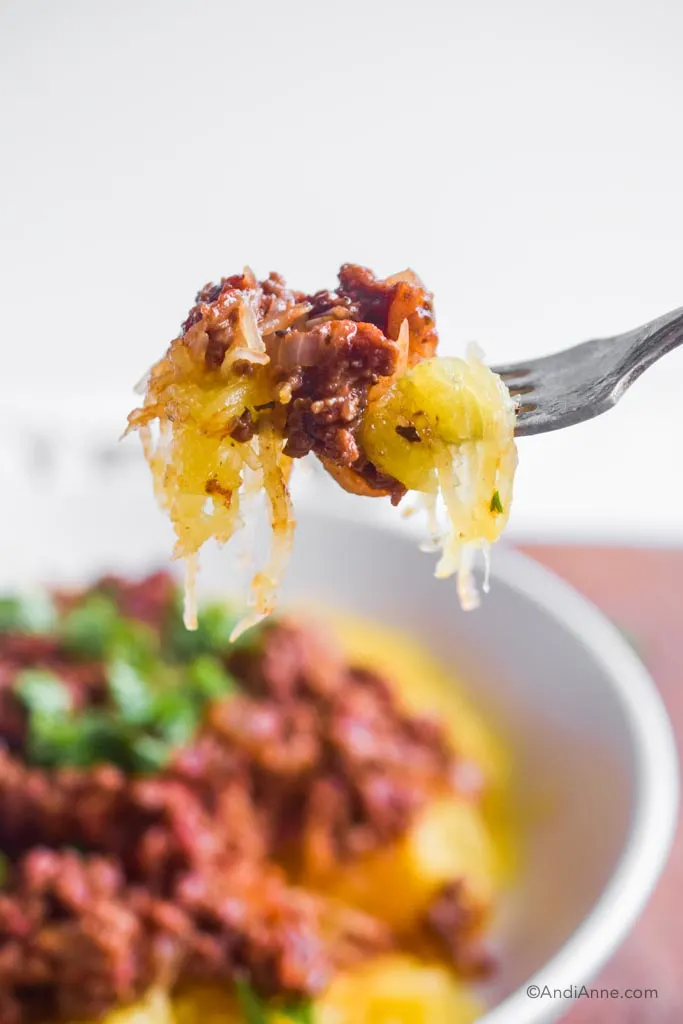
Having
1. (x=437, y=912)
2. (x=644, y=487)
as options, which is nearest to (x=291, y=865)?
(x=437, y=912)

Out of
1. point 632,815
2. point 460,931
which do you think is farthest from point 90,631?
point 632,815

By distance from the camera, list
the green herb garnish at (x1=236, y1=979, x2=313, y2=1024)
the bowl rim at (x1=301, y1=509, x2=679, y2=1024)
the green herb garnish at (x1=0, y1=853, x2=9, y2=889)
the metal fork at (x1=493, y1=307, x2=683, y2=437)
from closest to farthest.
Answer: the metal fork at (x1=493, y1=307, x2=683, y2=437), the bowl rim at (x1=301, y1=509, x2=679, y2=1024), the green herb garnish at (x1=236, y1=979, x2=313, y2=1024), the green herb garnish at (x1=0, y1=853, x2=9, y2=889)

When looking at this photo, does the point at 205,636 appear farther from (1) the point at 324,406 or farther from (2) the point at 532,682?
(1) the point at 324,406

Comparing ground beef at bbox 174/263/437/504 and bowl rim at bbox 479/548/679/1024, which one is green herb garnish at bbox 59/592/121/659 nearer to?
bowl rim at bbox 479/548/679/1024

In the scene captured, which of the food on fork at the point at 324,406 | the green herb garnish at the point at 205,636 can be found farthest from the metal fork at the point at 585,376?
the green herb garnish at the point at 205,636

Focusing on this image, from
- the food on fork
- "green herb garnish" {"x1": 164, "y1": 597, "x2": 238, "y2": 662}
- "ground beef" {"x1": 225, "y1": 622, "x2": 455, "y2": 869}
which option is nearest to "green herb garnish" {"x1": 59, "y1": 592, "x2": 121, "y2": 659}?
"green herb garnish" {"x1": 164, "y1": 597, "x2": 238, "y2": 662}
